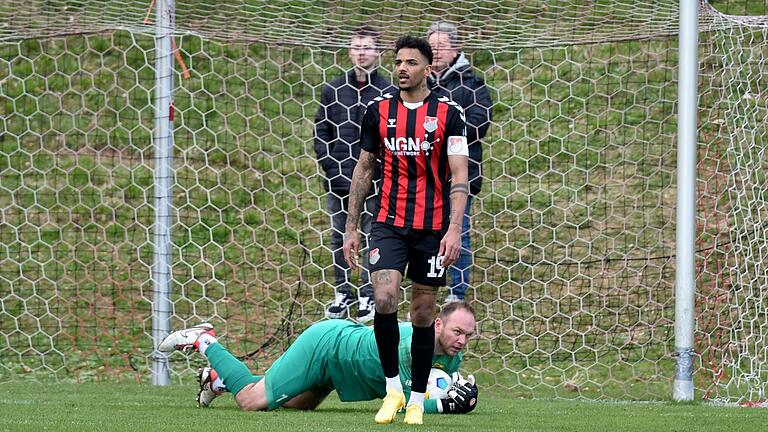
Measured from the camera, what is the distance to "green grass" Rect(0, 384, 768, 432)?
16.1 ft

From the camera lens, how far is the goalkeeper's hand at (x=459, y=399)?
5.68 m

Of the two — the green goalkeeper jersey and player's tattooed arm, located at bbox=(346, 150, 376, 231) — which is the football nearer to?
the green goalkeeper jersey

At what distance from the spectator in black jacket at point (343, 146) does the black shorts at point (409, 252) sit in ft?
9.32

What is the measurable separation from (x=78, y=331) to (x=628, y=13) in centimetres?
474

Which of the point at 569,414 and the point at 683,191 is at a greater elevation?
the point at 683,191

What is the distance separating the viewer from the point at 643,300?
8586mm

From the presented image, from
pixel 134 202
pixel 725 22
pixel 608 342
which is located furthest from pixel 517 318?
pixel 134 202

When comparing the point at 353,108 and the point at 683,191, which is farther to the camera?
the point at 353,108

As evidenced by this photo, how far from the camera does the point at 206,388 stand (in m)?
5.93

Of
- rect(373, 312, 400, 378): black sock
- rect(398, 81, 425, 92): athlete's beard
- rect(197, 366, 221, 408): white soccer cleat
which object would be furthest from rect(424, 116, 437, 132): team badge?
rect(197, 366, 221, 408): white soccer cleat

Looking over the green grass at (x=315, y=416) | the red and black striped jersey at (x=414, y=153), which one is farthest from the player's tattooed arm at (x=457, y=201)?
the green grass at (x=315, y=416)

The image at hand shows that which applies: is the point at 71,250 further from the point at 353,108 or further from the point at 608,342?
the point at 608,342

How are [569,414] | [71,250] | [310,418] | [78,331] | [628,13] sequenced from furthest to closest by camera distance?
[71,250] < [78,331] < [628,13] < [569,414] < [310,418]

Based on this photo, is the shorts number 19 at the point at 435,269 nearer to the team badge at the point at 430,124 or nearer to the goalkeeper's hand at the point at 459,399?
the team badge at the point at 430,124
